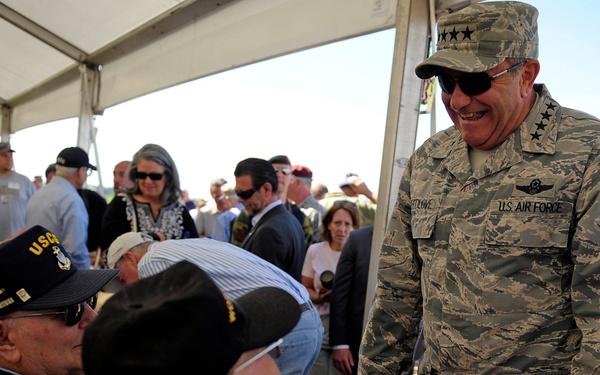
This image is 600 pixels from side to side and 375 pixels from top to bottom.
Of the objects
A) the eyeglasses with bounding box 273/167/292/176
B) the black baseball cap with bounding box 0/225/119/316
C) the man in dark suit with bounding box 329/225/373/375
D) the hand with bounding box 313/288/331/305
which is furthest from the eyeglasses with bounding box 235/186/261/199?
the black baseball cap with bounding box 0/225/119/316

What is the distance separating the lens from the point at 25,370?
59.7 inches

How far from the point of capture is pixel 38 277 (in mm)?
1520

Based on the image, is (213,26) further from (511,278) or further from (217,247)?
Answer: (511,278)

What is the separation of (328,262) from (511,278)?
2.28 m

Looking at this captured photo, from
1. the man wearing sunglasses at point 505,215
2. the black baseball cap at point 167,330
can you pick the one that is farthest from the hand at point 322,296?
the black baseball cap at point 167,330

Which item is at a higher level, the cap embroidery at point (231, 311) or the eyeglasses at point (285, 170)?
the eyeglasses at point (285, 170)

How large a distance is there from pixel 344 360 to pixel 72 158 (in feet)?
9.21

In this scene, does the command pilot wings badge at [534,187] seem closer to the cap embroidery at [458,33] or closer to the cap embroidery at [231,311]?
the cap embroidery at [458,33]

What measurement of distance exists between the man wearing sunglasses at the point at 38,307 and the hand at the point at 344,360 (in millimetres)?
2015

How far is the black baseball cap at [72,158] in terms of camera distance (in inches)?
188

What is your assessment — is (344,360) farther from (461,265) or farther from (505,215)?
(505,215)

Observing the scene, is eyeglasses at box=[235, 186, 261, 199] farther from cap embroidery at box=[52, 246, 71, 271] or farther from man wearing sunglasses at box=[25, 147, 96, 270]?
cap embroidery at box=[52, 246, 71, 271]

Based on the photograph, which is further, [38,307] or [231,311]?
[38,307]

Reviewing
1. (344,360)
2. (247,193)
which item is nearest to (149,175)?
(247,193)
